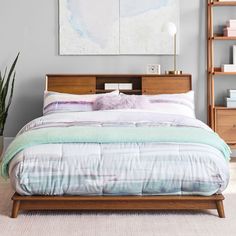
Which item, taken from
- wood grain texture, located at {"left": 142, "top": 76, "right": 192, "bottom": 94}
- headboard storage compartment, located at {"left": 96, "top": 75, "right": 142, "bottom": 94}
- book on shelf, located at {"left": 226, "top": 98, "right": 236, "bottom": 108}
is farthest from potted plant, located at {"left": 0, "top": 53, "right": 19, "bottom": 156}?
book on shelf, located at {"left": 226, "top": 98, "right": 236, "bottom": 108}

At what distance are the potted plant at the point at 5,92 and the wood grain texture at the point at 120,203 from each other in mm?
2220

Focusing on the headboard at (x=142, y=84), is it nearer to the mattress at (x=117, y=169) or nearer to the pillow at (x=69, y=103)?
the pillow at (x=69, y=103)

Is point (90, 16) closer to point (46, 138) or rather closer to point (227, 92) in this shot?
point (227, 92)

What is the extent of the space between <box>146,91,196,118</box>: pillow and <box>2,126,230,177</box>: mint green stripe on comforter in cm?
131

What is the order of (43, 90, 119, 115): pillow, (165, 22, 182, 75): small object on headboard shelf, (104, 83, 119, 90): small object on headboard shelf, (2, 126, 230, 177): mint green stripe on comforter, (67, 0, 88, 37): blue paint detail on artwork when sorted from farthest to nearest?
1. (67, 0, 88, 37): blue paint detail on artwork
2. (104, 83, 119, 90): small object on headboard shelf
3. (165, 22, 182, 75): small object on headboard shelf
4. (43, 90, 119, 115): pillow
5. (2, 126, 230, 177): mint green stripe on comforter

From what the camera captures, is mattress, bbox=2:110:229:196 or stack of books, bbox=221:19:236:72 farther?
stack of books, bbox=221:19:236:72

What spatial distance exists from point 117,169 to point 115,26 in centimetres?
267

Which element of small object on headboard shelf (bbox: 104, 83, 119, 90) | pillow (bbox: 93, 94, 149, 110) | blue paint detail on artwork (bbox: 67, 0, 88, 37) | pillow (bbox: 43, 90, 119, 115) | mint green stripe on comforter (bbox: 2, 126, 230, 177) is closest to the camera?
mint green stripe on comforter (bbox: 2, 126, 230, 177)

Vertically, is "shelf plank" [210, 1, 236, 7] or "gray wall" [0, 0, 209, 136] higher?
"shelf plank" [210, 1, 236, 7]

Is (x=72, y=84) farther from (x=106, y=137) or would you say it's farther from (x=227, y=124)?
(x=106, y=137)

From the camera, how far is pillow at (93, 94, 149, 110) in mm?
4934

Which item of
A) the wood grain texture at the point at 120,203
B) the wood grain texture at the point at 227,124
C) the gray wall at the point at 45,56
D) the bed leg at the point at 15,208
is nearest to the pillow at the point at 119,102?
the gray wall at the point at 45,56

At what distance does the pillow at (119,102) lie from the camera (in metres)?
4.93

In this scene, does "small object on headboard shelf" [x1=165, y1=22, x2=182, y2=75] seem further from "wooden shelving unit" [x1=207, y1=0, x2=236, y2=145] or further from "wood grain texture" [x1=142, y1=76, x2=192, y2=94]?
"wooden shelving unit" [x1=207, y1=0, x2=236, y2=145]
